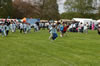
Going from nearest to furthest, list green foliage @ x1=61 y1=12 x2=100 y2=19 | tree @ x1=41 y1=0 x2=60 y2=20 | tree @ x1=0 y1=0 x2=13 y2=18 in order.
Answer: tree @ x1=0 y1=0 x2=13 y2=18, green foliage @ x1=61 y1=12 x2=100 y2=19, tree @ x1=41 y1=0 x2=60 y2=20

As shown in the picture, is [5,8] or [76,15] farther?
[5,8]

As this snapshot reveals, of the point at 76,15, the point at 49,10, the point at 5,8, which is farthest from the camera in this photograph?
the point at 49,10

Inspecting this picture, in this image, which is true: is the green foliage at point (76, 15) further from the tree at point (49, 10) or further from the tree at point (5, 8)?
the tree at point (5, 8)

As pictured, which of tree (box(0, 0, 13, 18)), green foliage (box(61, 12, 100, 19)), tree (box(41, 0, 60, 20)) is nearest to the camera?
tree (box(0, 0, 13, 18))

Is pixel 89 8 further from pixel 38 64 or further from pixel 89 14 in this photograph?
pixel 38 64

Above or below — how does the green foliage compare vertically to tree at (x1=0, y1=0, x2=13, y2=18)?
below

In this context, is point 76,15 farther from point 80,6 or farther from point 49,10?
point 49,10

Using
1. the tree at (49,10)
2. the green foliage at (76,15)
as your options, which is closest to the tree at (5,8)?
the tree at (49,10)

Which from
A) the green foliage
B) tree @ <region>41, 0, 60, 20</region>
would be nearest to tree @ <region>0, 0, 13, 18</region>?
tree @ <region>41, 0, 60, 20</region>

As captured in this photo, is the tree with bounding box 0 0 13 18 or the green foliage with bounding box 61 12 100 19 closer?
the tree with bounding box 0 0 13 18

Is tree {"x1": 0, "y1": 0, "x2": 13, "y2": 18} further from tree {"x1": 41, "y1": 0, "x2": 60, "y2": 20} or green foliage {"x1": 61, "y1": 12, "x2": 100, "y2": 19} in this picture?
green foliage {"x1": 61, "y1": 12, "x2": 100, "y2": 19}

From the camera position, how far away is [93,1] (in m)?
87.9

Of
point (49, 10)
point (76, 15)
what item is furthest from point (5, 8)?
point (76, 15)

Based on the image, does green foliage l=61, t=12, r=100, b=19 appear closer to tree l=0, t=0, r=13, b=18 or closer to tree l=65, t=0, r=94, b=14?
tree l=65, t=0, r=94, b=14
